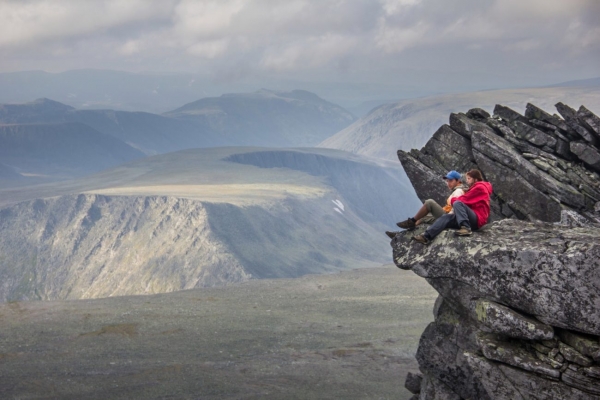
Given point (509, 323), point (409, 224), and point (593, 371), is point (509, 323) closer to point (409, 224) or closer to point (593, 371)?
point (593, 371)

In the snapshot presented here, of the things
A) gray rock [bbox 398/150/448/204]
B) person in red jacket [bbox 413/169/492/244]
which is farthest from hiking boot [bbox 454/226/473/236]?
gray rock [bbox 398/150/448/204]

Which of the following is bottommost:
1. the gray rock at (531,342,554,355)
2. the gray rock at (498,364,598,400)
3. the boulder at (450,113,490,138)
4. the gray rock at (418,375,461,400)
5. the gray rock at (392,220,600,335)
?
the gray rock at (418,375,461,400)

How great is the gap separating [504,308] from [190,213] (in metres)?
146

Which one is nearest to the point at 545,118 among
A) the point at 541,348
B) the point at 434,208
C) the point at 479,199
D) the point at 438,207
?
the point at 438,207

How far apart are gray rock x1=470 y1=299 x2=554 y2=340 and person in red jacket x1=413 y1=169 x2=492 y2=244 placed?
2.80 metres

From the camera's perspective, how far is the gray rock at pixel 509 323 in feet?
61.8

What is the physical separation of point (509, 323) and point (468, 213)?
4235 mm

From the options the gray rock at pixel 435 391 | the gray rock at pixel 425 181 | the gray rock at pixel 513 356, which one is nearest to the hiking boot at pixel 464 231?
the gray rock at pixel 513 356

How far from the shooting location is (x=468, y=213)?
21766 millimetres

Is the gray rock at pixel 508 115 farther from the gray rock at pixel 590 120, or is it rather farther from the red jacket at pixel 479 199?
the red jacket at pixel 479 199

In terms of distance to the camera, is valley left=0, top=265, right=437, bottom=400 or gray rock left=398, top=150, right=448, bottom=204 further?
valley left=0, top=265, right=437, bottom=400

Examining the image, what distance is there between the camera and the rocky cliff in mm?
18391

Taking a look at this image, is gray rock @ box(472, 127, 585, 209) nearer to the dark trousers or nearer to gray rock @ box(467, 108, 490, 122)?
gray rock @ box(467, 108, 490, 122)

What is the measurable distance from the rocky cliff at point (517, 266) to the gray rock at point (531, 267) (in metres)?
0.03
